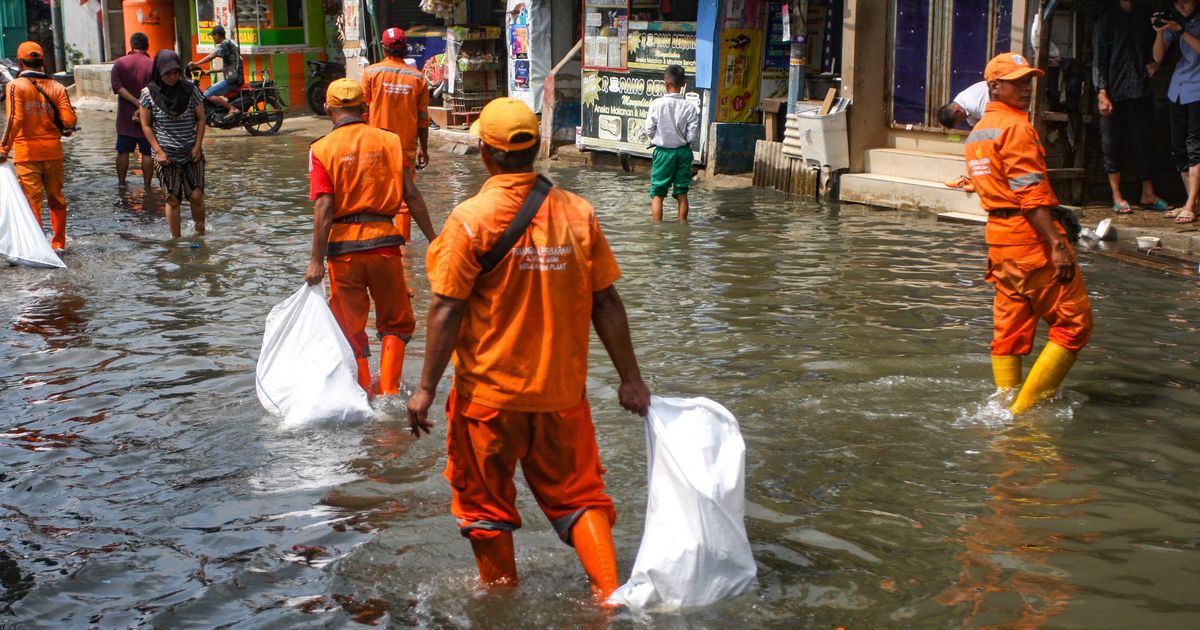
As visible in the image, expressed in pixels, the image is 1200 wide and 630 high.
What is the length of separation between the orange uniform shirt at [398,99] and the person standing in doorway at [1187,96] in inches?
244

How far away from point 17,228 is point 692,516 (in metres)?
8.01

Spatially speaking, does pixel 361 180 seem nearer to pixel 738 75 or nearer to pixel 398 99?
pixel 398 99

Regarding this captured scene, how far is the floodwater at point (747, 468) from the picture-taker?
14.2 ft

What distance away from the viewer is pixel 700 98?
15.3m

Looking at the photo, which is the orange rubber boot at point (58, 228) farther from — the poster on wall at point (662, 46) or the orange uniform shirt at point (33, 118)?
the poster on wall at point (662, 46)

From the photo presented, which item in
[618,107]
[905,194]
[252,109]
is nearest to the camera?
[905,194]

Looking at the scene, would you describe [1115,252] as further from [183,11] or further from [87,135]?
[183,11]

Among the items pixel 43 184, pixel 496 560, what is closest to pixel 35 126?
pixel 43 184

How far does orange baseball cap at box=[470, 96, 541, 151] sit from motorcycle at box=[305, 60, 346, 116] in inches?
807

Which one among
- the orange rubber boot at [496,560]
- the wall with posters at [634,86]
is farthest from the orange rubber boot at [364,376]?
the wall with posters at [634,86]

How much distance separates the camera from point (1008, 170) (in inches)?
229

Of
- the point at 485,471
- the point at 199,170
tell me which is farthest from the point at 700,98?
the point at 485,471

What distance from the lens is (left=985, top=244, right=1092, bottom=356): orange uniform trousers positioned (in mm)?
5840

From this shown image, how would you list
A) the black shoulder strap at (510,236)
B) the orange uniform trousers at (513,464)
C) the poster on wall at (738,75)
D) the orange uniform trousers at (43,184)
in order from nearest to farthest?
1. the black shoulder strap at (510,236)
2. the orange uniform trousers at (513,464)
3. the orange uniform trousers at (43,184)
4. the poster on wall at (738,75)
